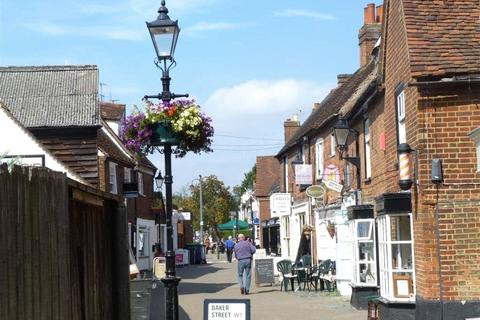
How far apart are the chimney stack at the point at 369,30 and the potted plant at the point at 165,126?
54.7 feet

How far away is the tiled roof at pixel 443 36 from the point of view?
13422 mm

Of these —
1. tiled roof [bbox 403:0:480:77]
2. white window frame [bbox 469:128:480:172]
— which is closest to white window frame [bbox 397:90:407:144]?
tiled roof [bbox 403:0:480:77]

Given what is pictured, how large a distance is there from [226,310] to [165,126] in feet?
9.86

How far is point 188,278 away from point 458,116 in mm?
21888

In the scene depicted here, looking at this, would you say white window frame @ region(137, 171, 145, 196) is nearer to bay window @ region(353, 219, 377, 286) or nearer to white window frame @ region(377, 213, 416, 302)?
bay window @ region(353, 219, 377, 286)

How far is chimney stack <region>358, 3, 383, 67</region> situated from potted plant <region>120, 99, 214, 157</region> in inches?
656

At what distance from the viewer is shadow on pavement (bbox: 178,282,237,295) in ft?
83.0

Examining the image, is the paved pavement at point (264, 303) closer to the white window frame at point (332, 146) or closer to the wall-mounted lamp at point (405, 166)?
the wall-mounted lamp at point (405, 166)

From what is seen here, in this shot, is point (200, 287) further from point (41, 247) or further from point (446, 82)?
point (41, 247)

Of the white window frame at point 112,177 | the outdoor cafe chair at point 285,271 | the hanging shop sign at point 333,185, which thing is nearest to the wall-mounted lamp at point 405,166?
the hanging shop sign at point 333,185

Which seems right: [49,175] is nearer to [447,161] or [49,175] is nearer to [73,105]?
[447,161]

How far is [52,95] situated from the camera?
2288cm

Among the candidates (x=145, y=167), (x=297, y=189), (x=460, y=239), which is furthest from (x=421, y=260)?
(x=145, y=167)

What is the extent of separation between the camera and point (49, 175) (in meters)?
6.76
